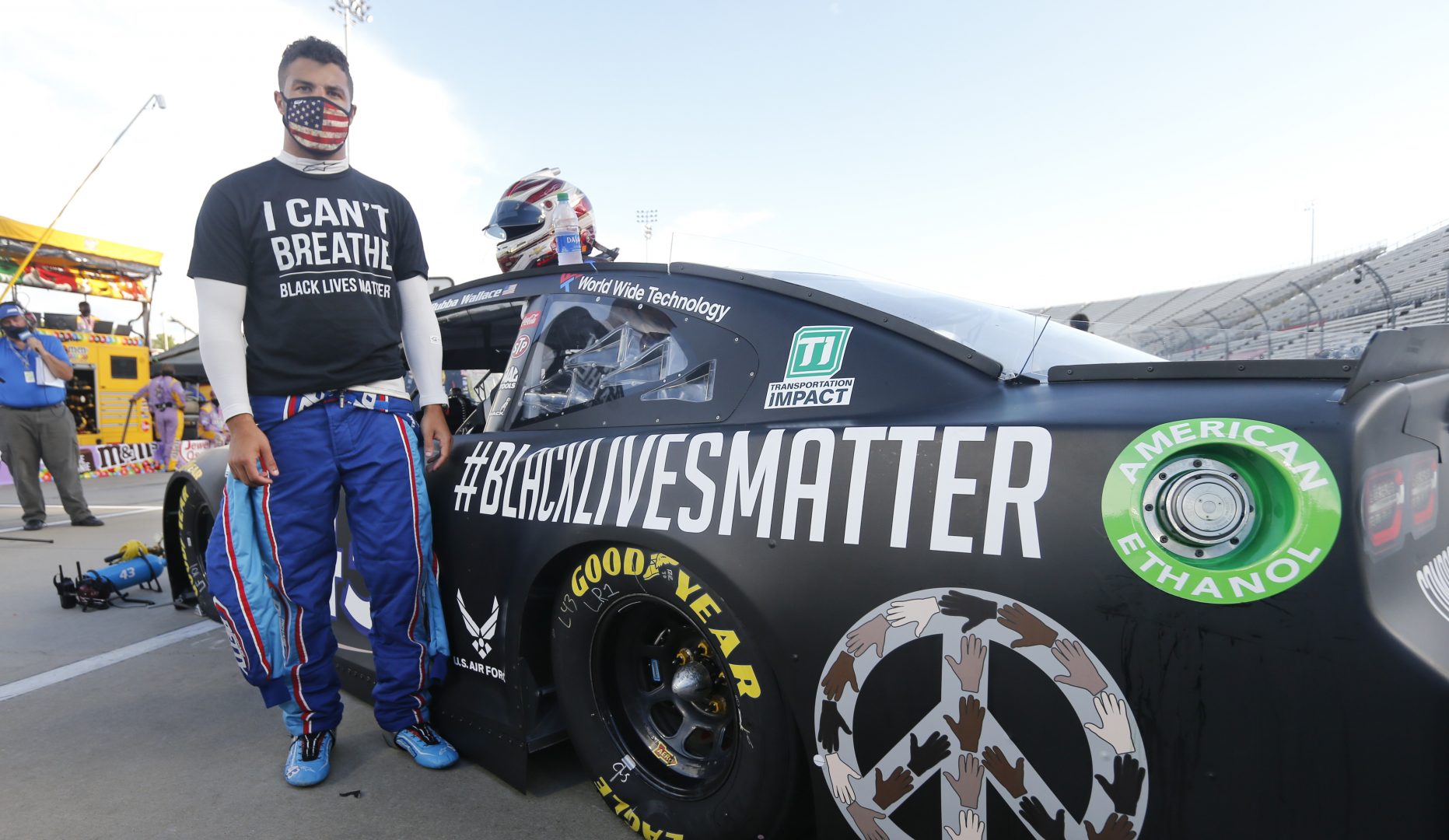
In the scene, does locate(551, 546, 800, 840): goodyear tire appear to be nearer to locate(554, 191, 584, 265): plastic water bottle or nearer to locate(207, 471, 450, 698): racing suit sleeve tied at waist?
locate(207, 471, 450, 698): racing suit sleeve tied at waist

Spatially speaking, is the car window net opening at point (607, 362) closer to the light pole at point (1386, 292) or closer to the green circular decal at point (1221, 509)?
the green circular decal at point (1221, 509)

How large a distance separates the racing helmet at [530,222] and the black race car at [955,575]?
44.2 inches

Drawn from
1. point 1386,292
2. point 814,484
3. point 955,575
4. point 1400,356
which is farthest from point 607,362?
point 1386,292

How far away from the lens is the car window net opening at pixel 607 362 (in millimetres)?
1713

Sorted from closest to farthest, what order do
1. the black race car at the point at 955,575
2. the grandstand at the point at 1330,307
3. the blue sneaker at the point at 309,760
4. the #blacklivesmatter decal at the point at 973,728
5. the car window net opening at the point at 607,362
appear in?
Answer: the black race car at the point at 955,575 → the #blacklivesmatter decal at the point at 973,728 → the car window net opening at the point at 607,362 → the blue sneaker at the point at 309,760 → the grandstand at the point at 1330,307

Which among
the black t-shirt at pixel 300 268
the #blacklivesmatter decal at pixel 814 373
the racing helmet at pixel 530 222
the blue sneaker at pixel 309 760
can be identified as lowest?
the blue sneaker at pixel 309 760

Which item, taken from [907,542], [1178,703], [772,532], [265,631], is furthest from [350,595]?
[1178,703]

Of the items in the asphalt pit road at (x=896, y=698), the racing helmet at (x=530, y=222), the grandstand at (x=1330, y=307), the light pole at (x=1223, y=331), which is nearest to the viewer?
the asphalt pit road at (x=896, y=698)

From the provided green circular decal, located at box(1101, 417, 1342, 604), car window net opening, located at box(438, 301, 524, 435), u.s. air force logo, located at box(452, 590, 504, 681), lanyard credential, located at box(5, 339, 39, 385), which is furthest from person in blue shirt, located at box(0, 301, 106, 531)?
green circular decal, located at box(1101, 417, 1342, 604)

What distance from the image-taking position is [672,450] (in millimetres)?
1596

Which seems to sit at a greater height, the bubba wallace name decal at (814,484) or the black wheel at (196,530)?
the bubba wallace name decal at (814,484)

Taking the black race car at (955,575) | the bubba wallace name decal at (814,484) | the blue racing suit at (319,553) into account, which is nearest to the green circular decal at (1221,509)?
the black race car at (955,575)

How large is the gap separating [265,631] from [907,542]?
1814 millimetres

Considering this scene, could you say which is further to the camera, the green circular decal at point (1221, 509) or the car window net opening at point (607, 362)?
the car window net opening at point (607, 362)
